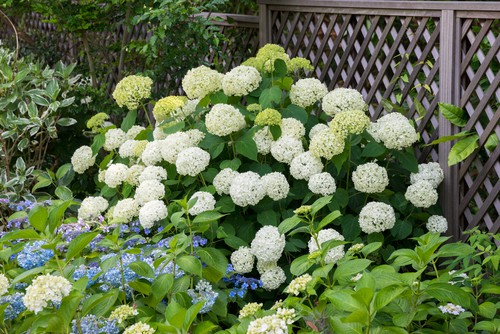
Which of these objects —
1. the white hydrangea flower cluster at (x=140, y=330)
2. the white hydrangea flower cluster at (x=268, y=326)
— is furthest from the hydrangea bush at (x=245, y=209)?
the white hydrangea flower cluster at (x=268, y=326)

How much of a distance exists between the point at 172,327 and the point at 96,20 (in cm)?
391

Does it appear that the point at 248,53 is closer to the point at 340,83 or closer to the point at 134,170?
the point at 340,83

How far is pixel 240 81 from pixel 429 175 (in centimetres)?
102

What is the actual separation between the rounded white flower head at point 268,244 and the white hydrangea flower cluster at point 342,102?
0.78 metres

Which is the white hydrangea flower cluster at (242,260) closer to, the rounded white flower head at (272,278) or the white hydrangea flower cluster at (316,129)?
the rounded white flower head at (272,278)

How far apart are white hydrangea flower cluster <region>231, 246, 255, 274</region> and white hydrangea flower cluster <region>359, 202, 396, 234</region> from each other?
55 cm

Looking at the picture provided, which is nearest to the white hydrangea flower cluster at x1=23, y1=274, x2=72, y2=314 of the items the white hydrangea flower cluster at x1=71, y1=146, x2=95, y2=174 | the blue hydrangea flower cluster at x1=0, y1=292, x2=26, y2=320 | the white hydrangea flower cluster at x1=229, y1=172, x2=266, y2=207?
the blue hydrangea flower cluster at x1=0, y1=292, x2=26, y2=320

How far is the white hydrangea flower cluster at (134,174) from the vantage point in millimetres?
3986

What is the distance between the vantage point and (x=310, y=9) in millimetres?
4637

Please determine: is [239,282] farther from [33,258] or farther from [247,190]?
[33,258]

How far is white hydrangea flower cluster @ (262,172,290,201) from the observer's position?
3.51 m

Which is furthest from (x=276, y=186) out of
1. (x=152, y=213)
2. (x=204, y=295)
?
(x=204, y=295)

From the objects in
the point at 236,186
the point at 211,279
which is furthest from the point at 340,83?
the point at 211,279

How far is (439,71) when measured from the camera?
3.89 m
